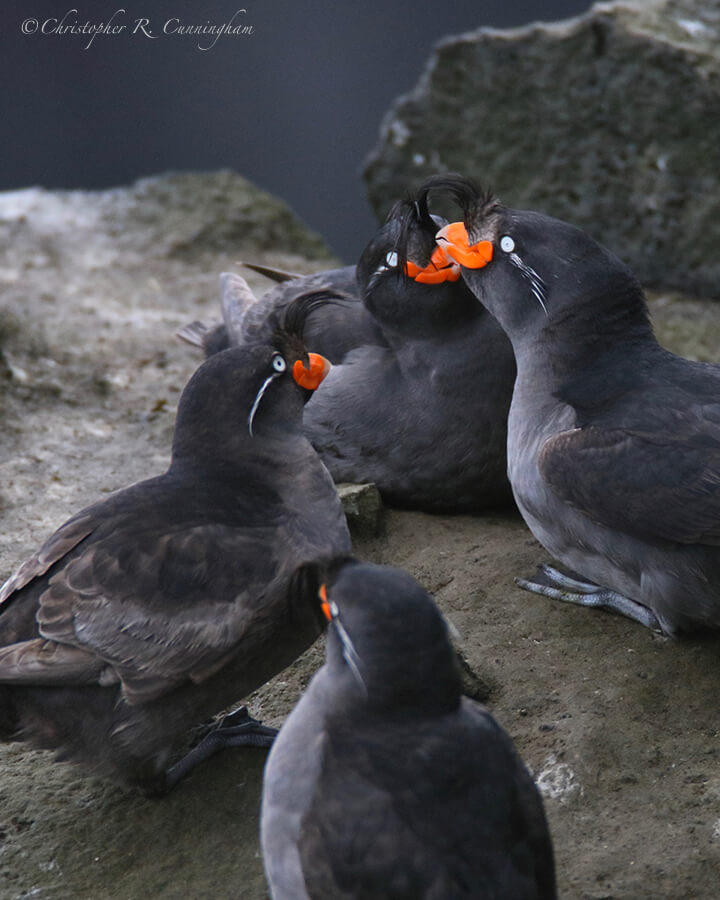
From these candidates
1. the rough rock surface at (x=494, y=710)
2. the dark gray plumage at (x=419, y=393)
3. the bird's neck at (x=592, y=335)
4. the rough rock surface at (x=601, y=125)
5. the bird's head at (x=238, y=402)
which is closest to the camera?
the rough rock surface at (x=494, y=710)

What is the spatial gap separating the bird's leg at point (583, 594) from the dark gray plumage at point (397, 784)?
1415 millimetres

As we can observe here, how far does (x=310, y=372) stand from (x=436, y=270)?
3.98 feet

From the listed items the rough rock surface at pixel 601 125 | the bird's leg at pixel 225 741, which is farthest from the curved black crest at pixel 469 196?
the rough rock surface at pixel 601 125

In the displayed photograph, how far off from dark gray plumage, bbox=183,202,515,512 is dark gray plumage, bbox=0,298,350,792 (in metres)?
1.39

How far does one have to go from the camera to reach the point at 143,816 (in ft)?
10.6

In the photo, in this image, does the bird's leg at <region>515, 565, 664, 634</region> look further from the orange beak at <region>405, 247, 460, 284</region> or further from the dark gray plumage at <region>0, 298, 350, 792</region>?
the orange beak at <region>405, 247, 460, 284</region>

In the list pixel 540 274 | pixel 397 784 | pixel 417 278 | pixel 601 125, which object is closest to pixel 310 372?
pixel 540 274

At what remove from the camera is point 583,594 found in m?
3.98

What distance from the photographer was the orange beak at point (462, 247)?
421 cm

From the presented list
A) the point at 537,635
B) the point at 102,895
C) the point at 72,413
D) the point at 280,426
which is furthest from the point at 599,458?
the point at 72,413

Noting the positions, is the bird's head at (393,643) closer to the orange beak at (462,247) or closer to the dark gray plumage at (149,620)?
the dark gray plumage at (149,620)

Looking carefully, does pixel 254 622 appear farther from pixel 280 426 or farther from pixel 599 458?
pixel 599 458

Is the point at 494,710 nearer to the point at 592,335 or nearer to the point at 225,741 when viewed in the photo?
the point at 225,741

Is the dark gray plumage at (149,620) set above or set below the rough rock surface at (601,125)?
below
